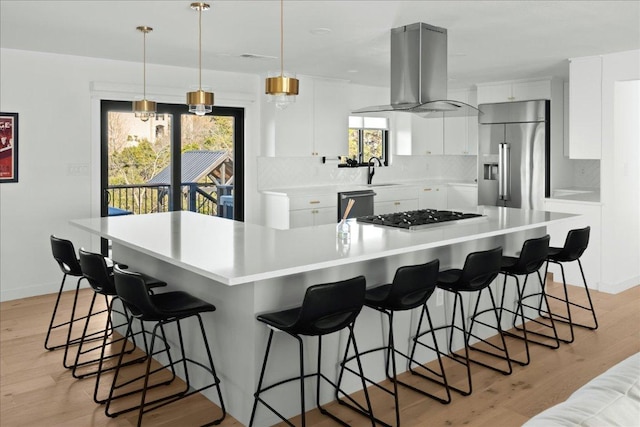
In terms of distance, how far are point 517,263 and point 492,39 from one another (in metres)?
2.11

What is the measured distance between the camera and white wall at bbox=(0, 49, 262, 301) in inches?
212

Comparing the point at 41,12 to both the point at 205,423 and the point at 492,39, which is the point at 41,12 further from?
the point at 492,39

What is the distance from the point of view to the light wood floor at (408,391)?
3.06 metres

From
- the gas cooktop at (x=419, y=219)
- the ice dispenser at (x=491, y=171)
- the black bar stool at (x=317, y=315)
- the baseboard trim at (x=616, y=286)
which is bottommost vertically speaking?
the baseboard trim at (x=616, y=286)

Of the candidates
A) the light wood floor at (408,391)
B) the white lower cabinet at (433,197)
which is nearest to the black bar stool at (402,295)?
the light wood floor at (408,391)

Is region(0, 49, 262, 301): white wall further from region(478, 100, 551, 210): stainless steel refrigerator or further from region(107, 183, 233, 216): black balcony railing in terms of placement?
region(478, 100, 551, 210): stainless steel refrigerator

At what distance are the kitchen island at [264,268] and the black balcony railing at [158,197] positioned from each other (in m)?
2.00

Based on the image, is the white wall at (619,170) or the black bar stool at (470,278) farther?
the white wall at (619,170)

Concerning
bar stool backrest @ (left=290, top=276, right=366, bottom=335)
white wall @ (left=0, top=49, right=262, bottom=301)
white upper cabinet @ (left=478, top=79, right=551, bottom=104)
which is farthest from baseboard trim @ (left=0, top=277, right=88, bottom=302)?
white upper cabinet @ (left=478, top=79, right=551, bottom=104)

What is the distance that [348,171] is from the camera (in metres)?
8.25

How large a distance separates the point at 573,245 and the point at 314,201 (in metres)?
3.41

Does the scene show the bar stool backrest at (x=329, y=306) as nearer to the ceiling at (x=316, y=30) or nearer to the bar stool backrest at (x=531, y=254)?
the bar stool backrest at (x=531, y=254)

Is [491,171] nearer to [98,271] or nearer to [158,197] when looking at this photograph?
[158,197]

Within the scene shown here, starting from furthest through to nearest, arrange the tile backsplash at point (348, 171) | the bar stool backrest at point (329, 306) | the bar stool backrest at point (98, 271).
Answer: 1. the tile backsplash at point (348, 171)
2. the bar stool backrest at point (98, 271)
3. the bar stool backrest at point (329, 306)
